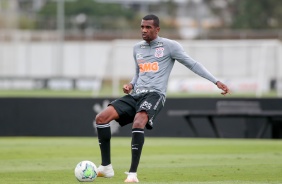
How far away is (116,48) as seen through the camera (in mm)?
36875

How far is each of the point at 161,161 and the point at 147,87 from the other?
3615mm

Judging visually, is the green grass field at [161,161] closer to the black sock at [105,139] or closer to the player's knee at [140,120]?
the black sock at [105,139]

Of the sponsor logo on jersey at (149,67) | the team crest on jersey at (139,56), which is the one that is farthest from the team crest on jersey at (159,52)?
the team crest on jersey at (139,56)

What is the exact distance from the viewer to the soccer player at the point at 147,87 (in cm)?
1224

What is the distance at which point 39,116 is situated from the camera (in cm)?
2495

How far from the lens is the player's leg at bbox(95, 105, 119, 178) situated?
40.2ft

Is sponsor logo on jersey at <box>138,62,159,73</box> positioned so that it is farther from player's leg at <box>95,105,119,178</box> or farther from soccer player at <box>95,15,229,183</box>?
player's leg at <box>95,105,119,178</box>

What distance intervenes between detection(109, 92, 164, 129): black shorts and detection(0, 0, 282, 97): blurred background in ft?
64.2

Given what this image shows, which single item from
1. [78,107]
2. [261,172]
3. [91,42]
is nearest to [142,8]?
[91,42]

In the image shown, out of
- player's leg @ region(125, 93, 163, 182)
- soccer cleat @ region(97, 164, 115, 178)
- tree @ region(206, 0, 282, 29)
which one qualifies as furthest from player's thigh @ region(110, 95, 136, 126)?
tree @ region(206, 0, 282, 29)

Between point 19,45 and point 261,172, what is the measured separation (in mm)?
49161

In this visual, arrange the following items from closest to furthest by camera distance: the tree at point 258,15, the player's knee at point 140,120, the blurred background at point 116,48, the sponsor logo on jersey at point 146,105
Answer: the player's knee at point 140,120, the sponsor logo on jersey at point 146,105, the blurred background at point 116,48, the tree at point 258,15

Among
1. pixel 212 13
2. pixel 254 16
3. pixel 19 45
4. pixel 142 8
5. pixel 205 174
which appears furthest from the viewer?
pixel 142 8

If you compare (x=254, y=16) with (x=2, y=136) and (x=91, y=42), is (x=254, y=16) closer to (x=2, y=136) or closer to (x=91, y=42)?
(x=91, y=42)
